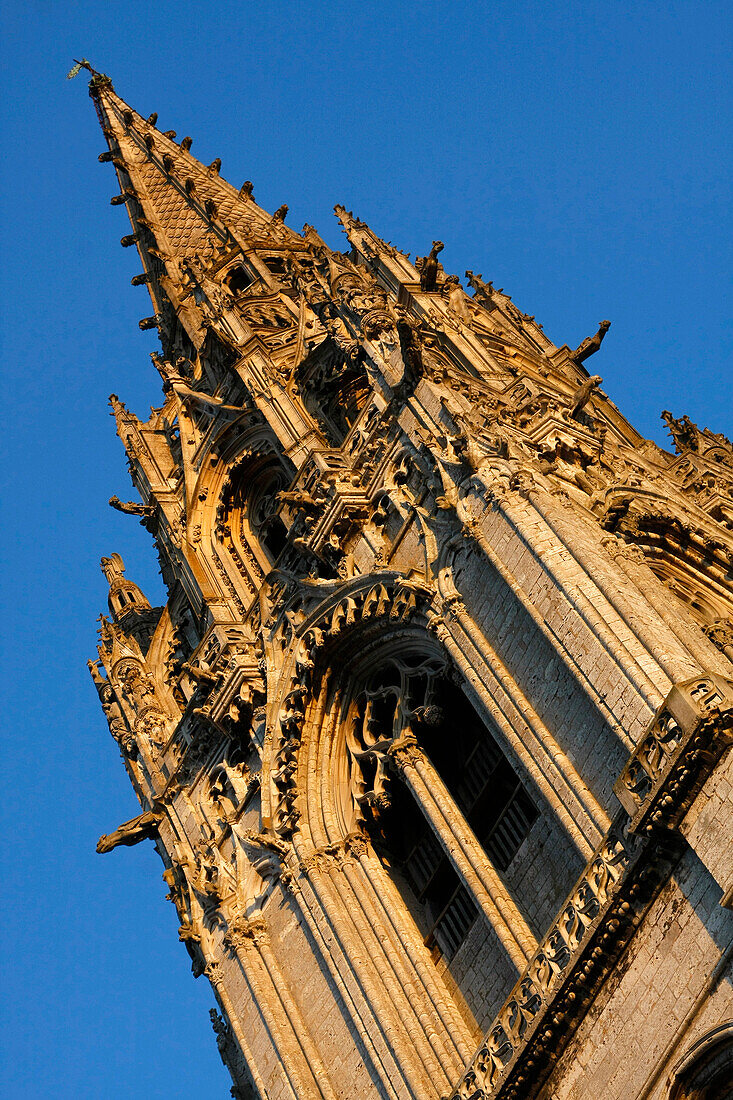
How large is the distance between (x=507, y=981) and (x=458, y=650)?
3977 mm

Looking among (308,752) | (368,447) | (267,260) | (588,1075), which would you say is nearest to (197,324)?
(267,260)

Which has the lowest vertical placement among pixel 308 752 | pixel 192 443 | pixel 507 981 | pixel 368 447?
pixel 507 981

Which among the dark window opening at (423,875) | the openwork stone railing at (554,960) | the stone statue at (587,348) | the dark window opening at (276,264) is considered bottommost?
the openwork stone railing at (554,960)

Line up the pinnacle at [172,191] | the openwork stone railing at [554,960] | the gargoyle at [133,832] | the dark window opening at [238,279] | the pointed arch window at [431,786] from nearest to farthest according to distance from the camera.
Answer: the openwork stone railing at [554,960] < the pointed arch window at [431,786] < the gargoyle at [133,832] < the dark window opening at [238,279] < the pinnacle at [172,191]

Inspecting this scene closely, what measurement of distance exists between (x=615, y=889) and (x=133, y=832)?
43.1 ft

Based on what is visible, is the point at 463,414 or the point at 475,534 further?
the point at 463,414

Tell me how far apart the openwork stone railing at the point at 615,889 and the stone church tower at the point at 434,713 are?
1.2 inches

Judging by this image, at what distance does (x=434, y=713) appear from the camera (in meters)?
21.6

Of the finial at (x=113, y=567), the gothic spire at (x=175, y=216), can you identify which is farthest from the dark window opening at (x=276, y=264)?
the finial at (x=113, y=567)

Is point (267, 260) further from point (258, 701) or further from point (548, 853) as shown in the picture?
point (548, 853)

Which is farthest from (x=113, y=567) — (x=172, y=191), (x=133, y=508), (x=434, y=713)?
(x=434, y=713)

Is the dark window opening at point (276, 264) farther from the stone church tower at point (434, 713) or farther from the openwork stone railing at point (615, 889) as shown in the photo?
the openwork stone railing at point (615, 889)

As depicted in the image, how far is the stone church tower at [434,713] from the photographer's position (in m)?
15.3

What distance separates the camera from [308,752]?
77.1 ft
